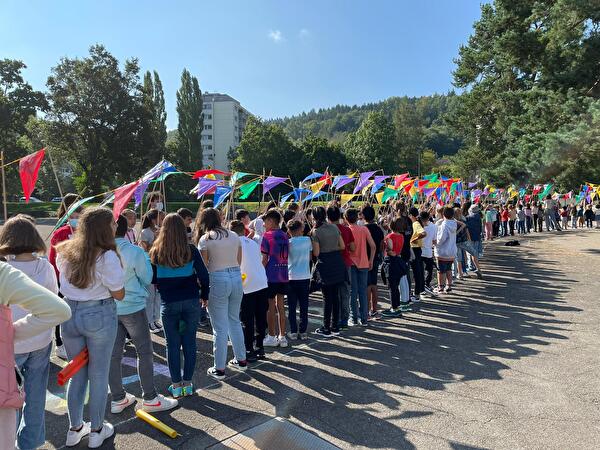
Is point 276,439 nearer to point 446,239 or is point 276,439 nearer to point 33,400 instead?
point 33,400

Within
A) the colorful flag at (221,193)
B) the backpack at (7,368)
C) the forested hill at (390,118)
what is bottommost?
the backpack at (7,368)

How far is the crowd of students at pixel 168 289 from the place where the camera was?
303 centimetres

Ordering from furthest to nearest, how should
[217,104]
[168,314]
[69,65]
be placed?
1. [217,104]
2. [69,65]
3. [168,314]

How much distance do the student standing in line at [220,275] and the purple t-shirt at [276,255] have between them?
1019mm

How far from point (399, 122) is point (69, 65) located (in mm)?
61802

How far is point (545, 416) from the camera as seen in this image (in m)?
3.95

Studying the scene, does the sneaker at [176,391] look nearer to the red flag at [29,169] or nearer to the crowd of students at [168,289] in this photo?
the crowd of students at [168,289]

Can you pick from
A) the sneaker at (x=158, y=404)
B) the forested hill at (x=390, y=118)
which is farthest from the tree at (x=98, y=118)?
the forested hill at (x=390, y=118)

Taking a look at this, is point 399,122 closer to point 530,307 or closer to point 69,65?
point 69,65

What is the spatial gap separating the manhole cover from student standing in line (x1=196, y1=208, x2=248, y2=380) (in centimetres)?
123

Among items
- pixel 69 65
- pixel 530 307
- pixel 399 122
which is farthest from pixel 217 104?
pixel 530 307

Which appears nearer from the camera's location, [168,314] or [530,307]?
[168,314]

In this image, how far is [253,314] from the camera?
545 cm

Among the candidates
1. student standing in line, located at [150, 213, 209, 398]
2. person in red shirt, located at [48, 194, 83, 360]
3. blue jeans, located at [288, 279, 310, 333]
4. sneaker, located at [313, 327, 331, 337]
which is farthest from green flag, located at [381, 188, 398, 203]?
student standing in line, located at [150, 213, 209, 398]
